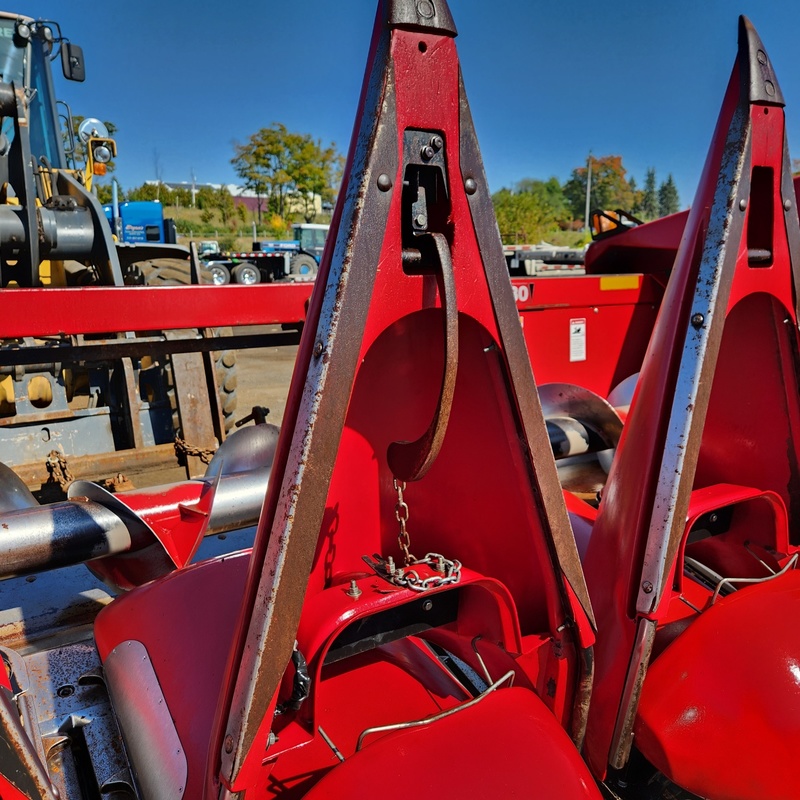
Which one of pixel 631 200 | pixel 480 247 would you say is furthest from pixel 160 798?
pixel 631 200

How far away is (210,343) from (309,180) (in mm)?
40071

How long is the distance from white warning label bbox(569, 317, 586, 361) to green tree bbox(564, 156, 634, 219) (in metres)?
62.9

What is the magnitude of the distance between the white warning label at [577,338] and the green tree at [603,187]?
6289 cm

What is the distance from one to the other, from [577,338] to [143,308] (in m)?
2.58

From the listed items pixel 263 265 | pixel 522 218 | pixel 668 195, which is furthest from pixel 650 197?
pixel 263 265

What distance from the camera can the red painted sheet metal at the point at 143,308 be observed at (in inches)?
86.7

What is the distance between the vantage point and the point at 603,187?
2591 inches

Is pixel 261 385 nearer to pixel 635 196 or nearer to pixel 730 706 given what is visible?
pixel 730 706

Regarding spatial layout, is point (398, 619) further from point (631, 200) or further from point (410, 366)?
point (631, 200)

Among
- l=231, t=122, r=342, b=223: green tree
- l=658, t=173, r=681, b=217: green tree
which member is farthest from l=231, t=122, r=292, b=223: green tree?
l=658, t=173, r=681, b=217: green tree

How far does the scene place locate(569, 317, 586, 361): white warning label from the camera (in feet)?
13.4

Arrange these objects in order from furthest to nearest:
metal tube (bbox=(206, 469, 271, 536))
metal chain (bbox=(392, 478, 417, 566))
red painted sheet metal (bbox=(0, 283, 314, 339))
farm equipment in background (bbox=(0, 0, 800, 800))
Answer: metal tube (bbox=(206, 469, 271, 536)) < red painted sheet metal (bbox=(0, 283, 314, 339)) < metal chain (bbox=(392, 478, 417, 566)) < farm equipment in background (bbox=(0, 0, 800, 800))

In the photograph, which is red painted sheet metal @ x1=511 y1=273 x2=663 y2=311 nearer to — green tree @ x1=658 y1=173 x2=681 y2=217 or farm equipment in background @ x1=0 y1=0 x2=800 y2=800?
farm equipment in background @ x1=0 y1=0 x2=800 y2=800

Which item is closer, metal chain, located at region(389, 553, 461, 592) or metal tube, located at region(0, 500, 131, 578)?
metal chain, located at region(389, 553, 461, 592)
